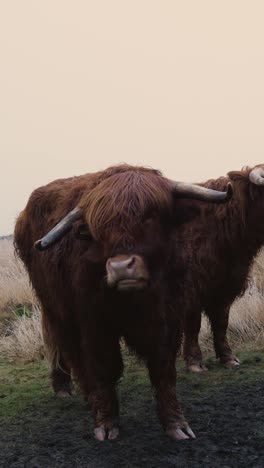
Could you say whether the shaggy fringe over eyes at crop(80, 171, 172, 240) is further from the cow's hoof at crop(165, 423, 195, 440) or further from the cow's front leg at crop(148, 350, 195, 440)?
the cow's hoof at crop(165, 423, 195, 440)

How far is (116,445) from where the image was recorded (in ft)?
11.5

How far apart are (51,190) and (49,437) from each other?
5.35ft

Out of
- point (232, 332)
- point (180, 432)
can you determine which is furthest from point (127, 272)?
point (232, 332)

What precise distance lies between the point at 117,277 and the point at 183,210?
2.28 ft

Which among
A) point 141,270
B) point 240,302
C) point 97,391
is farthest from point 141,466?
point 240,302

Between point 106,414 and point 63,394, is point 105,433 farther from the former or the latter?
point 63,394

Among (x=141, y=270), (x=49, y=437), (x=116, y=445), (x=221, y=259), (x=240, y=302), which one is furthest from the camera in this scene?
(x=240, y=302)

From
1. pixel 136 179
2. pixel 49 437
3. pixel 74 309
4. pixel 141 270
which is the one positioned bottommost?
pixel 49 437

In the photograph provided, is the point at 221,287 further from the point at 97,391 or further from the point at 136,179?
the point at 136,179

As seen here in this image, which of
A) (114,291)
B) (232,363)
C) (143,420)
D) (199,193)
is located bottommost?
(232,363)

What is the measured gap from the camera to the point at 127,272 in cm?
283

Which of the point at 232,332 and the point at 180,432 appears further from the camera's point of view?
the point at 232,332

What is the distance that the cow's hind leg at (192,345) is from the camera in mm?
5438

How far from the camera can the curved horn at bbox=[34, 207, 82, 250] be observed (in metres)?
3.16
